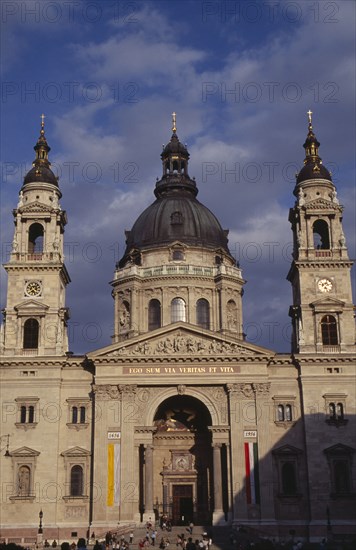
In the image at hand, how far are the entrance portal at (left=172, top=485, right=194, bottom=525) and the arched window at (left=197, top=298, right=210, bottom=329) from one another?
1536 centimetres

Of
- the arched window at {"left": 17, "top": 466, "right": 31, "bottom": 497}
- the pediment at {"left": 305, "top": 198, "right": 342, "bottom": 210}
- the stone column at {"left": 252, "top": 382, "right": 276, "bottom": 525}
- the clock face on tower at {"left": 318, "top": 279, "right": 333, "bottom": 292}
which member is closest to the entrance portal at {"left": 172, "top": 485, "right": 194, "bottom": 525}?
the stone column at {"left": 252, "top": 382, "right": 276, "bottom": 525}

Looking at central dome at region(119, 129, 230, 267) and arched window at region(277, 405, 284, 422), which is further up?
central dome at region(119, 129, 230, 267)

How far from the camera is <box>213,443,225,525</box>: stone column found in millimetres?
57375

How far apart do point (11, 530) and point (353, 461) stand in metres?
25.3

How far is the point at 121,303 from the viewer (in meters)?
74.8

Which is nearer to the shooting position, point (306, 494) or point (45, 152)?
point (306, 494)

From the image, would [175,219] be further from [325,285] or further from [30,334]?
[30,334]

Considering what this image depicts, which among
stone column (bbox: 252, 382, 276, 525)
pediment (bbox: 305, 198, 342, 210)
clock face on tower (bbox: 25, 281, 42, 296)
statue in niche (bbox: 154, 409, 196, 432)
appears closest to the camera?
stone column (bbox: 252, 382, 276, 525)

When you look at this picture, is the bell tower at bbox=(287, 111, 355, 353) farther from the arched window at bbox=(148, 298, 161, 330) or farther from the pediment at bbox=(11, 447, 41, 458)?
the pediment at bbox=(11, 447, 41, 458)

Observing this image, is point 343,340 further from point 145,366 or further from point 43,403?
point 43,403

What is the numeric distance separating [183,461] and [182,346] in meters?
10.0

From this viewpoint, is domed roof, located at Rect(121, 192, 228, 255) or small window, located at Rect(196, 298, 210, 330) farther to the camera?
domed roof, located at Rect(121, 192, 228, 255)

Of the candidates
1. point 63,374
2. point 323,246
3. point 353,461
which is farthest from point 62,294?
point 353,461

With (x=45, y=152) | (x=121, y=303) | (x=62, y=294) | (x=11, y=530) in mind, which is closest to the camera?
(x=11, y=530)
